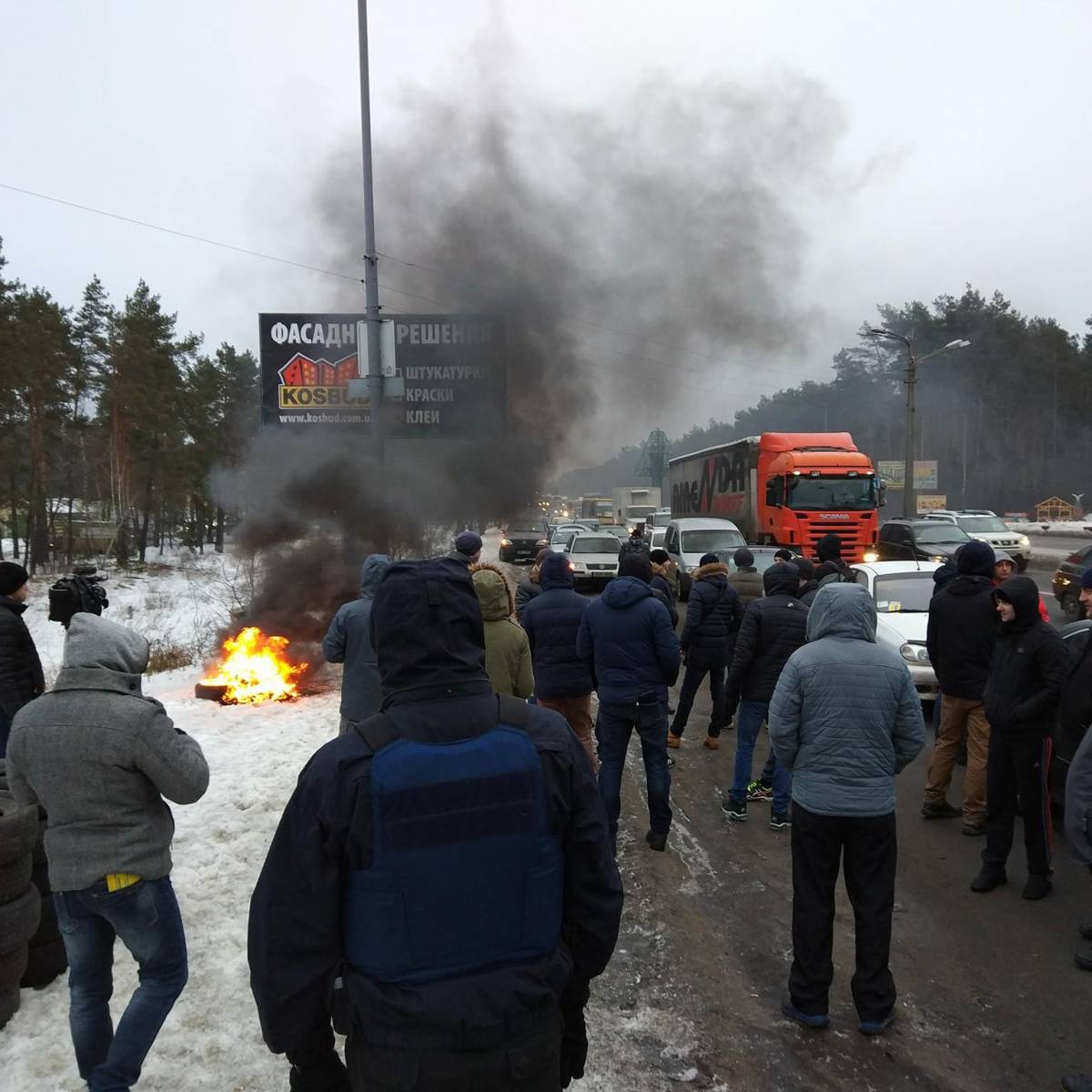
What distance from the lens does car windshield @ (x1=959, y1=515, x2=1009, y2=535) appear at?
78.3ft

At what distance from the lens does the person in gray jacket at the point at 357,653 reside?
5016 mm

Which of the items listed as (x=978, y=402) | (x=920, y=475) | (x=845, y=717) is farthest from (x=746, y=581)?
(x=978, y=402)

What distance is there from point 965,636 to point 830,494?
15169 millimetres

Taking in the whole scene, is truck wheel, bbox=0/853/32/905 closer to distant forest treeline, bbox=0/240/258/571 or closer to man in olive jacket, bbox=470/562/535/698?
man in olive jacket, bbox=470/562/535/698

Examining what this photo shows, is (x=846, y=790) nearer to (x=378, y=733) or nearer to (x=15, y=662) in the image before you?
(x=378, y=733)

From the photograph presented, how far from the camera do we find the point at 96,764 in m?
2.63

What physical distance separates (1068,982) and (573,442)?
59.0ft

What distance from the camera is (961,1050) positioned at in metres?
3.22

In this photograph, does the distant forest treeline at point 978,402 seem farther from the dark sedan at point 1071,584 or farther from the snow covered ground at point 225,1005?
the snow covered ground at point 225,1005

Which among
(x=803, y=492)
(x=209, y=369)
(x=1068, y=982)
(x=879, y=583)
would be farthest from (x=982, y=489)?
(x=1068, y=982)

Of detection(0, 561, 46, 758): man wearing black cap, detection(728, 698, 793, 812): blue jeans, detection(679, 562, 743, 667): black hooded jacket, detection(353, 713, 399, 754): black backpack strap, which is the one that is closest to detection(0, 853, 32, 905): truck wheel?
detection(0, 561, 46, 758): man wearing black cap

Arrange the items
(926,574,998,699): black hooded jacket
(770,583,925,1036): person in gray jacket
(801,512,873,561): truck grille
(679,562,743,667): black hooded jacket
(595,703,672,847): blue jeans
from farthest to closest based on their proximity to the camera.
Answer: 1. (801,512,873,561): truck grille
2. (679,562,743,667): black hooded jacket
3. (926,574,998,699): black hooded jacket
4. (595,703,672,847): blue jeans
5. (770,583,925,1036): person in gray jacket

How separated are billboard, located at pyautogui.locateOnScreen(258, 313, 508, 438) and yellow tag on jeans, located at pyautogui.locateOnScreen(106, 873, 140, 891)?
14.3 meters

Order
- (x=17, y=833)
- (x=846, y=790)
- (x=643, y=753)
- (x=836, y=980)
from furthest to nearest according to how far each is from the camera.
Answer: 1. (x=643, y=753)
2. (x=836, y=980)
3. (x=846, y=790)
4. (x=17, y=833)
